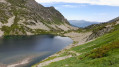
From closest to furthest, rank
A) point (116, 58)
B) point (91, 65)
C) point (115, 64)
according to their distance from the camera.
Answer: point (115, 64) → point (116, 58) → point (91, 65)

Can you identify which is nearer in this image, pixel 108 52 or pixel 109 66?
pixel 109 66

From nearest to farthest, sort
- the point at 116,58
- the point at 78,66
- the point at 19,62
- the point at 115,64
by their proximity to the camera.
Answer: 1. the point at 115,64
2. the point at 116,58
3. the point at 78,66
4. the point at 19,62

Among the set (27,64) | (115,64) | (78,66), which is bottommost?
(27,64)

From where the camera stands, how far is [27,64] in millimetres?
72125

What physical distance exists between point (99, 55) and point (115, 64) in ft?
30.7

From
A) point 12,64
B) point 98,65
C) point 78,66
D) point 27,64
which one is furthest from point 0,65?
point 98,65

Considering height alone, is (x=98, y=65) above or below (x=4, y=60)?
above

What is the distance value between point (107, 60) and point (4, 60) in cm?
6801

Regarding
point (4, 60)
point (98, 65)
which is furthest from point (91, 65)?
point (4, 60)

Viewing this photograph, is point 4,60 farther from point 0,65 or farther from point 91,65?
point 91,65

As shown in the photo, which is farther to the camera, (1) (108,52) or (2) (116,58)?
(1) (108,52)

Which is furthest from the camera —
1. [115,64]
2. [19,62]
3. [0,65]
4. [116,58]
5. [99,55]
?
[19,62]

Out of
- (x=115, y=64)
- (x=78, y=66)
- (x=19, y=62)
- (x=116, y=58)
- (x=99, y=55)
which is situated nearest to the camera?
(x=115, y=64)

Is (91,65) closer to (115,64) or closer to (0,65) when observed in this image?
(115,64)
